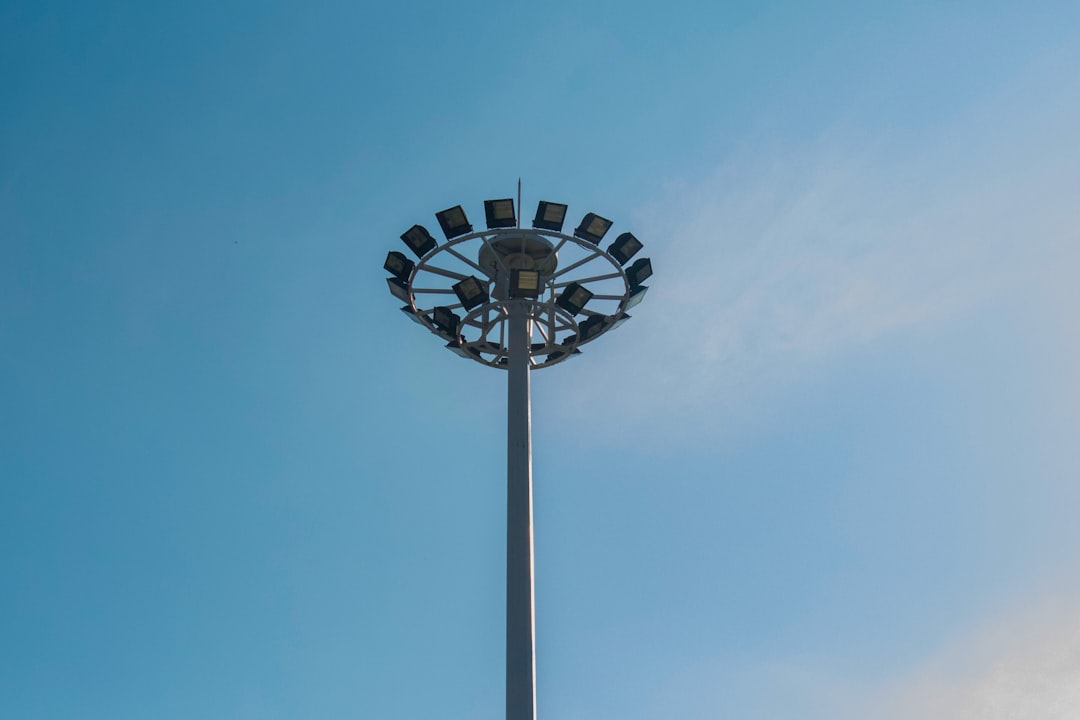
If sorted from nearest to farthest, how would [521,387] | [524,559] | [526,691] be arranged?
[526,691] < [524,559] < [521,387]

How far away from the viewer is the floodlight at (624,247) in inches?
1003

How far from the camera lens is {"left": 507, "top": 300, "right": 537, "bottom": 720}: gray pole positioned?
20.7 meters

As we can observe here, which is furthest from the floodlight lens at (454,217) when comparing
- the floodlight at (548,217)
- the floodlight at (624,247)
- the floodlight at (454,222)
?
the floodlight at (624,247)

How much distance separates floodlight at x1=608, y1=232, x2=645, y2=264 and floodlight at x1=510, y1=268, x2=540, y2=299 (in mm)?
2055

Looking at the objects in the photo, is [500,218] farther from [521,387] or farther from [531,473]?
[531,473]

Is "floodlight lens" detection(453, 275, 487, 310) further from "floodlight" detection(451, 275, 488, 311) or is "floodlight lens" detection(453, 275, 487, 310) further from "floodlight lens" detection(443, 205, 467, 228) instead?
"floodlight lens" detection(443, 205, 467, 228)

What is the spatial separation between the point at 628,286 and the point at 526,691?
9345 mm

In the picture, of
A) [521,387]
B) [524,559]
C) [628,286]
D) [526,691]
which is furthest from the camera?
[628,286]

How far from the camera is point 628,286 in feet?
84.8

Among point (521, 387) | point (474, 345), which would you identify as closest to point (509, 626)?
point (521, 387)

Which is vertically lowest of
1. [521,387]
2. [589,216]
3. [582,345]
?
[521,387]

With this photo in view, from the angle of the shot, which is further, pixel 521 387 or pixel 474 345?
pixel 474 345

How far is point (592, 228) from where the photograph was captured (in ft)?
82.2

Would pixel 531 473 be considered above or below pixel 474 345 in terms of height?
below
